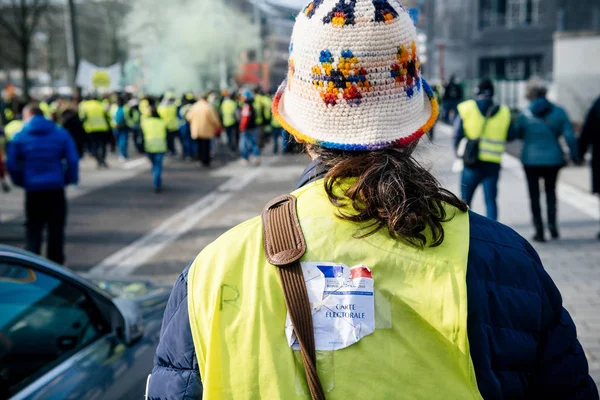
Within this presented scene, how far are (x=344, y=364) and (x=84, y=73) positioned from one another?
23.9m

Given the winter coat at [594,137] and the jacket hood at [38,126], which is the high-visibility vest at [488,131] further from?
the jacket hood at [38,126]

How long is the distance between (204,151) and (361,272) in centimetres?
1598

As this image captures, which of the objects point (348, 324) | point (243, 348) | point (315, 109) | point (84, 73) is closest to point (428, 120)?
point (315, 109)

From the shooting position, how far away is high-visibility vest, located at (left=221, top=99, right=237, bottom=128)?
19.4 m

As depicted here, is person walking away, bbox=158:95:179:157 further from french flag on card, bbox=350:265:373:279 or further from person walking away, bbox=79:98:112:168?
french flag on card, bbox=350:265:373:279

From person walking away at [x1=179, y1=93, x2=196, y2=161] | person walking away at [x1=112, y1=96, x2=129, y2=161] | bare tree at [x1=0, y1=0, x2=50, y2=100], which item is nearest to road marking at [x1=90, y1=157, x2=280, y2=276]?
person walking away at [x1=179, y1=93, x2=196, y2=161]

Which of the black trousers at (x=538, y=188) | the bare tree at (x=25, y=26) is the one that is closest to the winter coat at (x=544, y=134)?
the black trousers at (x=538, y=188)

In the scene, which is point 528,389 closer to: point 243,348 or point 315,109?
point 243,348

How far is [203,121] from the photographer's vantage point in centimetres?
1655

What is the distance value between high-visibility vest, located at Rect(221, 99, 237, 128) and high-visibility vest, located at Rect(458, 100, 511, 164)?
1243cm

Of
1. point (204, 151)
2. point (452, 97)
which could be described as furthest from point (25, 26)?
point (452, 97)

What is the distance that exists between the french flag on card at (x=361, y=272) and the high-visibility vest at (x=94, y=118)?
1676 centimetres

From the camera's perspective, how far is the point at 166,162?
18.5 meters

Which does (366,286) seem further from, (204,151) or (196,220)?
(204,151)
